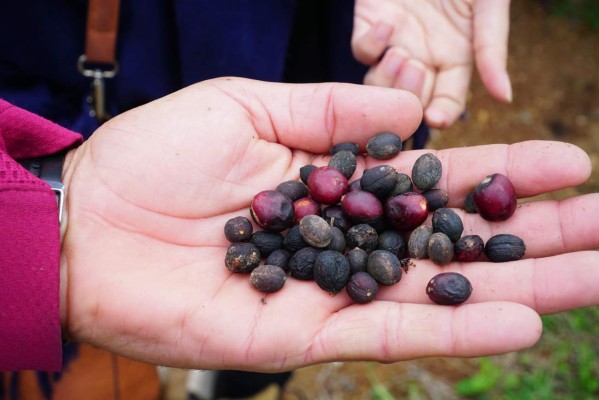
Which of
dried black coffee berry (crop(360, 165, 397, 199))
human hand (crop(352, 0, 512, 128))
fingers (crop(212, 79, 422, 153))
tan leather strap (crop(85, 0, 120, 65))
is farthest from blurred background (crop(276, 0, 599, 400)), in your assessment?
tan leather strap (crop(85, 0, 120, 65))

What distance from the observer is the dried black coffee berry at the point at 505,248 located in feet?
8.13

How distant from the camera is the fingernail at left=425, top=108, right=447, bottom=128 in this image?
10.5 ft

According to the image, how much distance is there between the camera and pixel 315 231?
8.52ft

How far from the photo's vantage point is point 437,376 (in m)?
4.25

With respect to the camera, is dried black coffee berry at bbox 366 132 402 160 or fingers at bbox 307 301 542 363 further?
dried black coffee berry at bbox 366 132 402 160

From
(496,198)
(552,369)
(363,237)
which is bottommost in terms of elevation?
(552,369)

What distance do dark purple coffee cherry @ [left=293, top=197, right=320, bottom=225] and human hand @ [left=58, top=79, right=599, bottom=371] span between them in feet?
0.64

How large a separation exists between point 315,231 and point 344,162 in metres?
0.43

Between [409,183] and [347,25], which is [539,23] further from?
[409,183]

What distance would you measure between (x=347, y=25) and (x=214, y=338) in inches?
74.4

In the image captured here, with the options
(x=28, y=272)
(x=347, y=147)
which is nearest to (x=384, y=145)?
(x=347, y=147)

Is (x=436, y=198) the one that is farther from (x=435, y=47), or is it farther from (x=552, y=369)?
(x=552, y=369)

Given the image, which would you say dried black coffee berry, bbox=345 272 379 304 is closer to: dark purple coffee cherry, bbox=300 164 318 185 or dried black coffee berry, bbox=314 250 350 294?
dried black coffee berry, bbox=314 250 350 294

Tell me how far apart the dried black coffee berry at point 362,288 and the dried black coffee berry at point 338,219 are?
394 mm
